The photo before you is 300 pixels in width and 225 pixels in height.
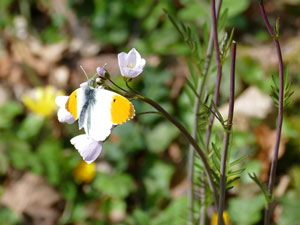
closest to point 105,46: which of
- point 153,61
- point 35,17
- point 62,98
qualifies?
point 153,61

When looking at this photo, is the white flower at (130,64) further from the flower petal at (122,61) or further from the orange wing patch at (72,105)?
the orange wing patch at (72,105)

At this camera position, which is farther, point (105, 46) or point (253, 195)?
point (105, 46)

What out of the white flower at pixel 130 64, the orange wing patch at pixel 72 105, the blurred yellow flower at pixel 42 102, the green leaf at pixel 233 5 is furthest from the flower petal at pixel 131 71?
the blurred yellow flower at pixel 42 102

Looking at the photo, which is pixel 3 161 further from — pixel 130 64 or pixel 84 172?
pixel 130 64

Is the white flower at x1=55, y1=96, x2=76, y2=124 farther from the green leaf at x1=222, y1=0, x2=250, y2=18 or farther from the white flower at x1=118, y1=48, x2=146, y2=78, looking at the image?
the green leaf at x1=222, y1=0, x2=250, y2=18

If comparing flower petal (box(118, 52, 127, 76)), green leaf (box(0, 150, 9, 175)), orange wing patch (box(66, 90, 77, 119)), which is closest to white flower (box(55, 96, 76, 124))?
orange wing patch (box(66, 90, 77, 119))

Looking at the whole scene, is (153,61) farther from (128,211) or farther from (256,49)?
(128,211)
